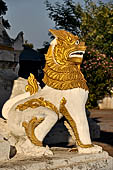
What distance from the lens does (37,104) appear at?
352cm

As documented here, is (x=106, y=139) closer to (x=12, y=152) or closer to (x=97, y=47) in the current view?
(x=12, y=152)

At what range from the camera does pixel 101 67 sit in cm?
1628

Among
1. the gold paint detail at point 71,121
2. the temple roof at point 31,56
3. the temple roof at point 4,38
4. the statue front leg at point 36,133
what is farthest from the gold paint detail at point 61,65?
the temple roof at point 31,56

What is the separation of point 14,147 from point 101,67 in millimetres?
13256

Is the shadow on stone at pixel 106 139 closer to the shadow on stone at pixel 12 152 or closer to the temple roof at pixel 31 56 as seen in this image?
the shadow on stone at pixel 12 152

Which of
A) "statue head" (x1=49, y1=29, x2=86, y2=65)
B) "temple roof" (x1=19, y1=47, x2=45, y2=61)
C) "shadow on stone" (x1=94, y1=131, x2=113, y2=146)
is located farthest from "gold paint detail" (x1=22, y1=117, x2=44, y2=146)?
"temple roof" (x1=19, y1=47, x2=45, y2=61)

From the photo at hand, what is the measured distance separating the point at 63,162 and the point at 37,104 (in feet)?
2.36

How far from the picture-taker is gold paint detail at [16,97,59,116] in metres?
3.51

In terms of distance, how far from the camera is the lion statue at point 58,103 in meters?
3.45

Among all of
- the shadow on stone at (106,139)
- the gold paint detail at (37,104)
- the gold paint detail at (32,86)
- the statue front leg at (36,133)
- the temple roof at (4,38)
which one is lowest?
the shadow on stone at (106,139)

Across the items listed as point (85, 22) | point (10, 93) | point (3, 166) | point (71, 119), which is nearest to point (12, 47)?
point (10, 93)

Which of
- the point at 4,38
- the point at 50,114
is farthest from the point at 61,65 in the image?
the point at 4,38

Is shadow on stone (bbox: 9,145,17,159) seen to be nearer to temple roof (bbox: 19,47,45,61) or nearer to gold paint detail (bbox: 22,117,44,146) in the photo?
gold paint detail (bbox: 22,117,44,146)

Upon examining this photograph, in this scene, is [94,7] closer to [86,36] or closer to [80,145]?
[86,36]
